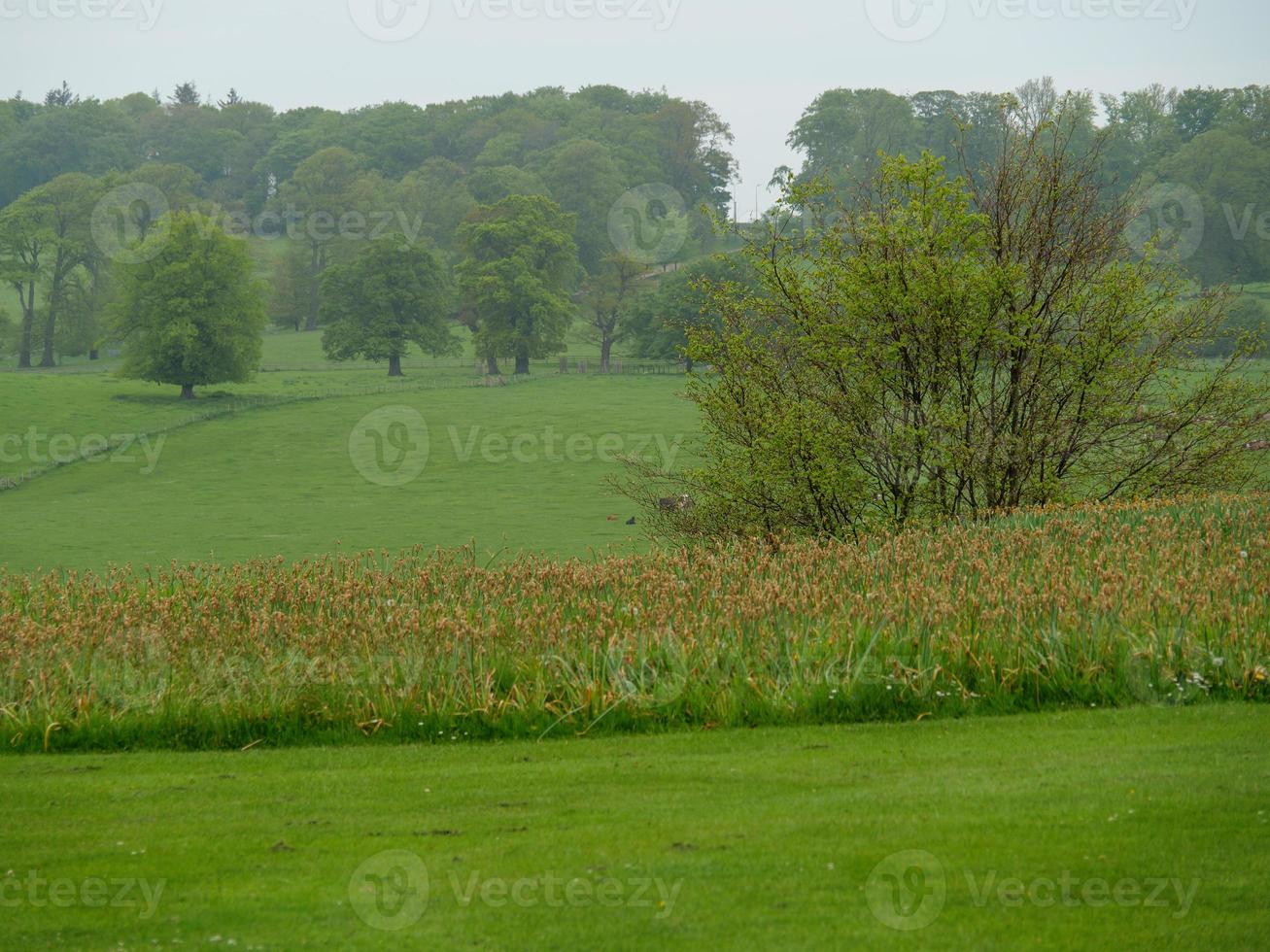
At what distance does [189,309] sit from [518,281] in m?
23.3

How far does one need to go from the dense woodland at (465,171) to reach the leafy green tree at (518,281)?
15.9 inches

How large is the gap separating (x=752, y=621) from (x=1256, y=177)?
117 meters

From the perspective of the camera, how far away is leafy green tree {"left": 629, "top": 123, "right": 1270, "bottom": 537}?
21.5 meters

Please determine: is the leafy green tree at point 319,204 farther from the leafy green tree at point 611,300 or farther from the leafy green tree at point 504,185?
the leafy green tree at point 611,300

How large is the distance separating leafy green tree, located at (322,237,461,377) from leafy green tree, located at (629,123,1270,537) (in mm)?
69960

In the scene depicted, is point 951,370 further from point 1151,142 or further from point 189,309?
point 1151,142

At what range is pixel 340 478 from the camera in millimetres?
58375

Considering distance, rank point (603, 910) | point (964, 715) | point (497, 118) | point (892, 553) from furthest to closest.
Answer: point (497, 118)
point (892, 553)
point (964, 715)
point (603, 910)

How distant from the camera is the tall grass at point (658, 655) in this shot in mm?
10211

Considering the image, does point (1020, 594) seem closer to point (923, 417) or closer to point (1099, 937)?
point (1099, 937)

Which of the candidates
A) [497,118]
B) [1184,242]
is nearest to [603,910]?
[1184,242]

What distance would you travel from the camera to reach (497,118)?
176875 mm

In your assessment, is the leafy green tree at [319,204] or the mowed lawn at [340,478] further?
the leafy green tree at [319,204]

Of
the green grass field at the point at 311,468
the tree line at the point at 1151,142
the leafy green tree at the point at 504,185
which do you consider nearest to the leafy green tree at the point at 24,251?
the green grass field at the point at 311,468
